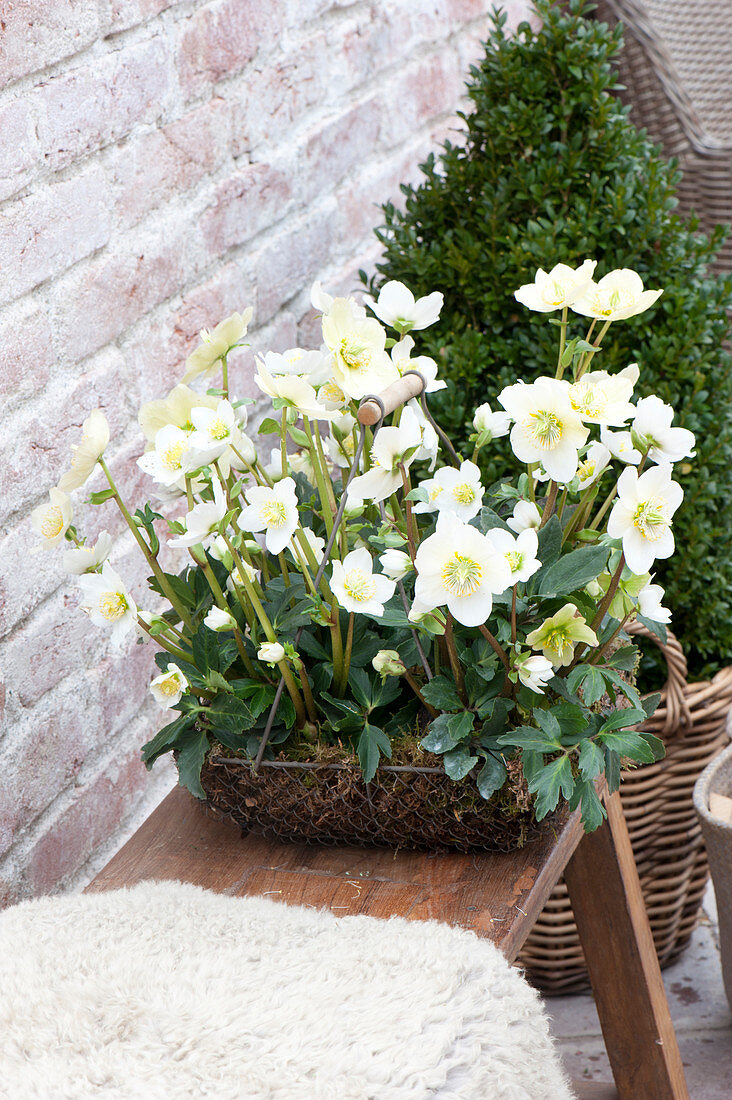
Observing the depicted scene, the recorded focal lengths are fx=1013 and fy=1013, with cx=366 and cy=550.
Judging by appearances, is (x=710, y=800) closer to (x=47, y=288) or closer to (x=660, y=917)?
(x=660, y=917)

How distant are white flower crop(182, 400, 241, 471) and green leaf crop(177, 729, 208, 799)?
26 centimetres

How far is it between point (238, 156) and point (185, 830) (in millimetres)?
914

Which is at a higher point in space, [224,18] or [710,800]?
[224,18]

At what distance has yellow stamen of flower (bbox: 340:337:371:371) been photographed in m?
0.82

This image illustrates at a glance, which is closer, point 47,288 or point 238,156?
point 47,288

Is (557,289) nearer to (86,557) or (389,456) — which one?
(389,456)

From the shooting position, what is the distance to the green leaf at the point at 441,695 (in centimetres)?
84

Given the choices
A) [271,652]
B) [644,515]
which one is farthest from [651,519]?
[271,652]

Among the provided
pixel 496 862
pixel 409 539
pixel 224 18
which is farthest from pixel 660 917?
pixel 224 18

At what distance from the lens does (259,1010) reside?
2.32 feet

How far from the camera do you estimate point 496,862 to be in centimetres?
90

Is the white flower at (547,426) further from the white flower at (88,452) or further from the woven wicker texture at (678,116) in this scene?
the woven wicker texture at (678,116)

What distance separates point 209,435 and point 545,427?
27 cm

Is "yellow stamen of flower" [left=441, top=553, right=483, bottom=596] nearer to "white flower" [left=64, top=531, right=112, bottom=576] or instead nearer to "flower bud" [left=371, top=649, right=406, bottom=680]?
"flower bud" [left=371, top=649, right=406, bottom=680]
